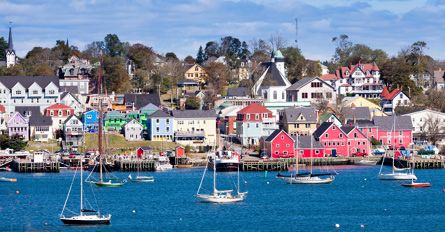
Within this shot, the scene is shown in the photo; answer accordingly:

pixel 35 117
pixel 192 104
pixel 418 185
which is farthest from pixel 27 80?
pixel 418 185

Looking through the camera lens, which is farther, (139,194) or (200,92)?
(200,92)

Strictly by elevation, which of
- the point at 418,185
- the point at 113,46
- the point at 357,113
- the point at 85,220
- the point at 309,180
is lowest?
the point at 85,220

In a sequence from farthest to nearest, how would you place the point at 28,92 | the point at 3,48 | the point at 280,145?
the point at 3,48 < the point at 28,92 < the point at 280,145

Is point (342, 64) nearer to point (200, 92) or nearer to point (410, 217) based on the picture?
point (200, 92)

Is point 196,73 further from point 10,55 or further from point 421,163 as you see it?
point 421,163

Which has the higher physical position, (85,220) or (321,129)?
(321,129)

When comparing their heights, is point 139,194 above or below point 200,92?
below

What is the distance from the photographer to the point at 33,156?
93688 mm

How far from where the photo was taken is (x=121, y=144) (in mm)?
100375

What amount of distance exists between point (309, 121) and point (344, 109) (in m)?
7.44

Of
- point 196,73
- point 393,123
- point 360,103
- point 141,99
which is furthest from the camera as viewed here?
point 196,73

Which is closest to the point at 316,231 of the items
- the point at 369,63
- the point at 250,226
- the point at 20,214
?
the point at 250,226

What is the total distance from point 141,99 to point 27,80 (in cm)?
1080

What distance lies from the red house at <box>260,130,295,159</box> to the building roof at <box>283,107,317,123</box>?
796cm
